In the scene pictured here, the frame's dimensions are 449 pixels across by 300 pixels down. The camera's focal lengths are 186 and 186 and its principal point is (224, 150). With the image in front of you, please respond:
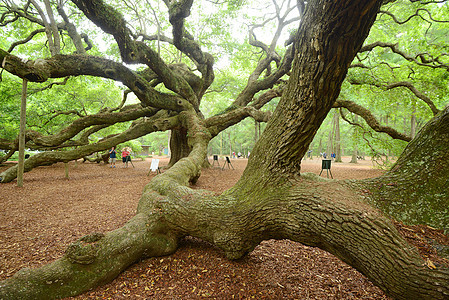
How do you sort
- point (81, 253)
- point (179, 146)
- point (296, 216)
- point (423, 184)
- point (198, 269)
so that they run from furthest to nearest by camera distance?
point (179, 146), point (198, 269), point (81, 253), point (296, 216), point (423, 184)

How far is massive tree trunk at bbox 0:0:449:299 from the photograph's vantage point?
134cm

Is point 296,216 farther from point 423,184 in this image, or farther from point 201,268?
point 201,268

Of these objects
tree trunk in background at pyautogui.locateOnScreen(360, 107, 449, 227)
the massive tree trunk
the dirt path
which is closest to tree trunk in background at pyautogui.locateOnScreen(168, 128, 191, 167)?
the dirt path

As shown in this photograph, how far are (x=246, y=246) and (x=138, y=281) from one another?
1219 mm

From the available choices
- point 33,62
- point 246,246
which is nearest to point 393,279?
point 246,246

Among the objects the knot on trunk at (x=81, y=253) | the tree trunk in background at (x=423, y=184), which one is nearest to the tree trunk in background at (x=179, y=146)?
the knot on trunk at (x=81, y=253)

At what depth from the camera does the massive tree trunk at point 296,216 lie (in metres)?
1.34

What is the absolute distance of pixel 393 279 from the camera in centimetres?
124

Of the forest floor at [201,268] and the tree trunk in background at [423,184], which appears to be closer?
the tree trunk in background at [423,184]

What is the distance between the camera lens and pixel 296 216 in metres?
1.79

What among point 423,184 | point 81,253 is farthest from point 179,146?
point 423,184

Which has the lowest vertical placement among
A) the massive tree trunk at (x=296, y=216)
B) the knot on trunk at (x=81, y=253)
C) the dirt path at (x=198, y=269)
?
the dirt path at (x=198, y=269)

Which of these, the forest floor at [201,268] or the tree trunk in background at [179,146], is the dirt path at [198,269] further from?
the tree trunk in background at [179,146]

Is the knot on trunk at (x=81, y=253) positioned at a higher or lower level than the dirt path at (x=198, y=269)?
higher
